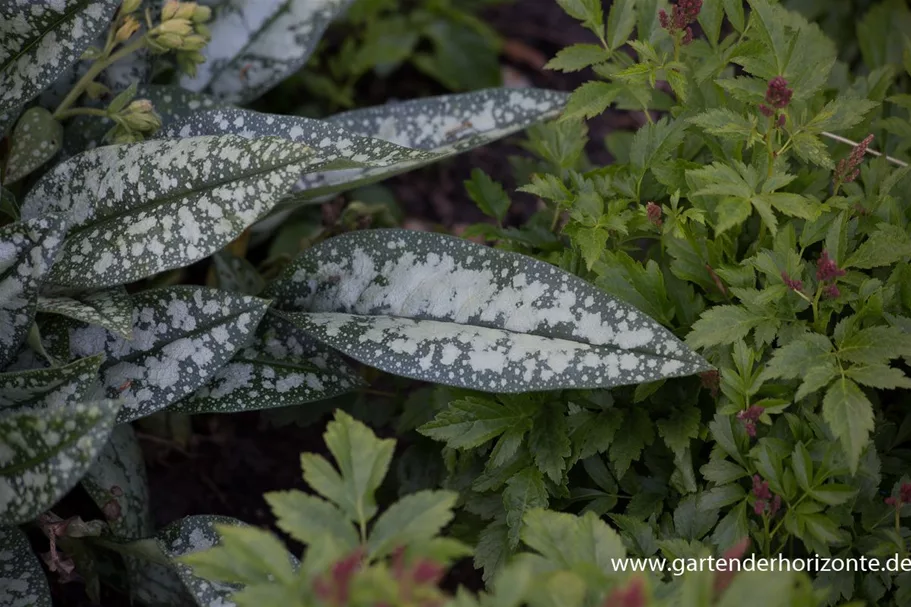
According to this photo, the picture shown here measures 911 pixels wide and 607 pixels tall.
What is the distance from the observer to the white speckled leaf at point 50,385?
1.27 metres

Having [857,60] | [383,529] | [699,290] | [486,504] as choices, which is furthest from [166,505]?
[857,60]

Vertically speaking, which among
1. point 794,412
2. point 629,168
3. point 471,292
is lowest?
point 794,412

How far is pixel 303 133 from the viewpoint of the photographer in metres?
1.46

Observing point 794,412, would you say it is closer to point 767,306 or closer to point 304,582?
point 767,306

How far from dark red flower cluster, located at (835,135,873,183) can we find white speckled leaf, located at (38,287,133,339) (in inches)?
41.5

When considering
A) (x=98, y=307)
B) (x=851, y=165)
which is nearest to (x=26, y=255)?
(x=98, y=307)

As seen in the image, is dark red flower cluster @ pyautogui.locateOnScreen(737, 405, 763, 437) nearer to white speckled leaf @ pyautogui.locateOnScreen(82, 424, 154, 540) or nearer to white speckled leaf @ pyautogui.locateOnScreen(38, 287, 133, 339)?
white speckled leaf @ pyautogui.locateOnScreen(38, 287, 133, 339)

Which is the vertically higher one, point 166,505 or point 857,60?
point 857,60

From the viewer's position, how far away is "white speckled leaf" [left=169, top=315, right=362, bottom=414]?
4.76ft

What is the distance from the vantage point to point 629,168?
1.45 metres

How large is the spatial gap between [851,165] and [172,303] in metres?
1.05

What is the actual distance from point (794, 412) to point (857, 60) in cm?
150

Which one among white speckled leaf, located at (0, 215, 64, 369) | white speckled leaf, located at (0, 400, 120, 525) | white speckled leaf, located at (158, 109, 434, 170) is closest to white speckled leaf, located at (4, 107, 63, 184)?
white speckled leaf, located at (158, 109, 434, 170)

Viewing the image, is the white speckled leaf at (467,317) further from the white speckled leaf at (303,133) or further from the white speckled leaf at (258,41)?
the white speckled leaf at (258,41)
